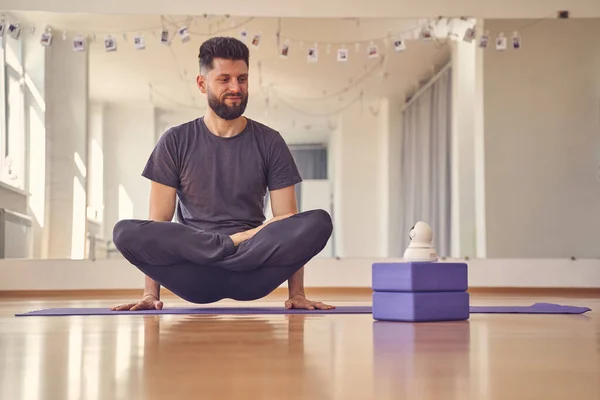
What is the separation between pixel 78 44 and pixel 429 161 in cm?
259

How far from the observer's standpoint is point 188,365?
107 cm

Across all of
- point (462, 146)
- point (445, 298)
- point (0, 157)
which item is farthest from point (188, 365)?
point (462, 146)

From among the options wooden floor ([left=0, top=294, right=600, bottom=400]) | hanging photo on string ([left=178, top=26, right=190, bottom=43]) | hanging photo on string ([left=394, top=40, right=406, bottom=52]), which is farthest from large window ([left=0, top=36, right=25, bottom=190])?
wooden floor ([left=0, top=294, right=600, bottom=400])

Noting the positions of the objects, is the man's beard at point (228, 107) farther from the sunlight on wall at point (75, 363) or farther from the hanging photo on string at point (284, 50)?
the hanging photo on string at point (284, 50)

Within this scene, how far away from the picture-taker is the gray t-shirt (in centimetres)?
296

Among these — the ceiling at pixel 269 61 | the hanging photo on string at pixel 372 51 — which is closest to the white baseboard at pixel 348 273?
the ceiling at pixel 269 61

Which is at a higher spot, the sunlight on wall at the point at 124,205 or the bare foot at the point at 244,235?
the sunlight on wall at the point at 124,205

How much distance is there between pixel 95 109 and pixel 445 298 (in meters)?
3.97

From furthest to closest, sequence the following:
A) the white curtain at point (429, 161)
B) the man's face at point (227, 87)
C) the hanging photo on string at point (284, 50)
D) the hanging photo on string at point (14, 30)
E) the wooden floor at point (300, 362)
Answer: the white curtain at point (429, 161) < the hanging photo on string at point (284, 50) < the hanging photo on string at point (14, 30) < the man's face at point (227, 87) < the wooden floor at point (300, 362)

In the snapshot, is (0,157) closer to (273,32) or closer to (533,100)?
(273,32)

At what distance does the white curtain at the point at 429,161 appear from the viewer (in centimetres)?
594

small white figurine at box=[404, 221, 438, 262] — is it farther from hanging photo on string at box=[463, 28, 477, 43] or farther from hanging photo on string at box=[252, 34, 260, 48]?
hanging photo on string at box=[463, 28, 477, 43]

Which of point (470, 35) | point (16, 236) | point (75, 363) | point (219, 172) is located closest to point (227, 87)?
point (219, 172)

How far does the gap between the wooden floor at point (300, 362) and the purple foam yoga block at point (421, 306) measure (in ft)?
0.65
